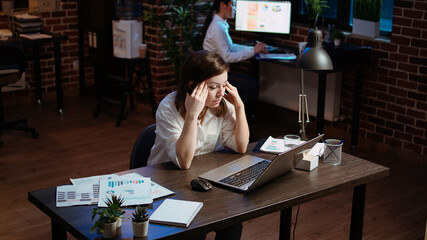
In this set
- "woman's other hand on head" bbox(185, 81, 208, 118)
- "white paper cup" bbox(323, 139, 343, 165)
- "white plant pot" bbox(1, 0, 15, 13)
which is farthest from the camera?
"white plant pot" bbox(1, 0, 15, 13)

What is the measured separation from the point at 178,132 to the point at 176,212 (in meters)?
0.65

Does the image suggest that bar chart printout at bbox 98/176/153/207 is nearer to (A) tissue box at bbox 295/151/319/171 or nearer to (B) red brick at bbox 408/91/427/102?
(A) tissue box at bbox 295/151/319/171

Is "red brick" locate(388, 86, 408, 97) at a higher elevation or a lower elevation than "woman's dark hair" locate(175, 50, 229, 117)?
lower

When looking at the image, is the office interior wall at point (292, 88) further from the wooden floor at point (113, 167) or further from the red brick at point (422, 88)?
the red brick at point (422, 88)

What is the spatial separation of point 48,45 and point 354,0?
11.1ft

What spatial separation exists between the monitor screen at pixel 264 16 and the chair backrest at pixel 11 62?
2060 mm

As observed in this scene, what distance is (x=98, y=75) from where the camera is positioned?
21.6 feet

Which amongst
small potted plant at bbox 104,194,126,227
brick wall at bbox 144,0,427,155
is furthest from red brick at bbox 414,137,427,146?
small potted plant at bbox 104,194,126,227

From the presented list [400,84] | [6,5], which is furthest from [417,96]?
[6,5]

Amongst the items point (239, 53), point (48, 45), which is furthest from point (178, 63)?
point (48, 45)

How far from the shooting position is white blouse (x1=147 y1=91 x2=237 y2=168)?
2.76 m

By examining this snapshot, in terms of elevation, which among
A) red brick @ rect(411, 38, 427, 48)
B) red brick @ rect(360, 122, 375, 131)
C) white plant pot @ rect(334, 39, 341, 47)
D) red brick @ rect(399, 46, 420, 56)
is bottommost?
red brick @ rect(360, 122, 375, 131)

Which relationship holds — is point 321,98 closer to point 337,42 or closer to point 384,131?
point 337,42

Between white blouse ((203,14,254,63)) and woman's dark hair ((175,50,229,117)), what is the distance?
2397mm
